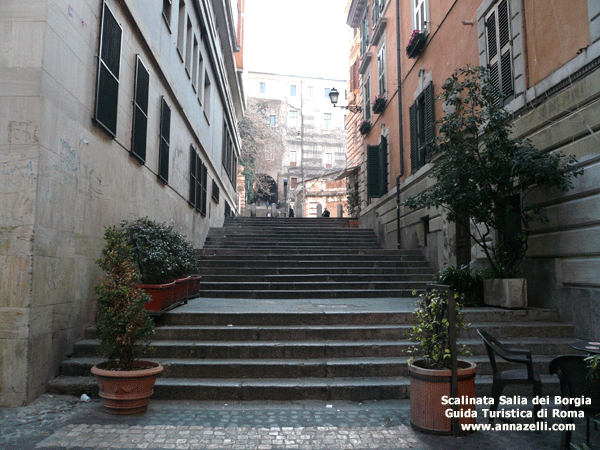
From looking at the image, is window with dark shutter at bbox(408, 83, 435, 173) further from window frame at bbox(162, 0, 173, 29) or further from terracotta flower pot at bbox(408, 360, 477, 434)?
terracotta flower pot at bbox(408, 360, 477, 434)

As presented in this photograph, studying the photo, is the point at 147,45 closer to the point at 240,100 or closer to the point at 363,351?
the point at 363,351

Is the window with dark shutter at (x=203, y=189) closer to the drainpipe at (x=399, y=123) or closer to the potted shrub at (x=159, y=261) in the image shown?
the drainpipe at (x=399, y=123)

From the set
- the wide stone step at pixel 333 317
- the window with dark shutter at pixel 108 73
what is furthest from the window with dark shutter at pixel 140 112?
the wide stone step at pixel 333 317

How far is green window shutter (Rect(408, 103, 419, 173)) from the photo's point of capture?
13.8m

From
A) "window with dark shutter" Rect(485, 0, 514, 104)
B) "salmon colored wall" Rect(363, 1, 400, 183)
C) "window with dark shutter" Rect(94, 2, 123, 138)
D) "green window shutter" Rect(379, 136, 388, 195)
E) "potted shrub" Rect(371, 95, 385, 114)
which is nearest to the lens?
"window with dark shutter" Rect(94, 2, 123, 138)

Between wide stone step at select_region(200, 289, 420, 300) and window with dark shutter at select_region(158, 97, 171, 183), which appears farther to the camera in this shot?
wide stone step at select_region(200, 289, 420, 300)

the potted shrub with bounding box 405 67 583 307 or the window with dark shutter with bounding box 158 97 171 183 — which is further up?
the window with dark shutter with bounding box 158 97 171 183

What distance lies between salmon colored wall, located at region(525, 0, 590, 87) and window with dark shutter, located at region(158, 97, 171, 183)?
7.34 m

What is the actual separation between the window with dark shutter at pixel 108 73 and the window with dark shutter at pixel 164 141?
275cm

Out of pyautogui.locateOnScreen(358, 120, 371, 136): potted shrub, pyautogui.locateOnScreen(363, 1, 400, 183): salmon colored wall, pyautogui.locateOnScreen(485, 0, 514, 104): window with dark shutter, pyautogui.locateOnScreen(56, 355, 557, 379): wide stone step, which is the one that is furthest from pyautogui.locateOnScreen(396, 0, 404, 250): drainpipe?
pyautogui.locateOnScreen(56, 355, 557, 379): wide stone step

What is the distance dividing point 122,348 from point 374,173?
1415cm

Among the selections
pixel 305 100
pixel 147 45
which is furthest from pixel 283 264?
pixel 305 100

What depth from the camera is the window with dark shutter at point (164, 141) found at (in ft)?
33.6

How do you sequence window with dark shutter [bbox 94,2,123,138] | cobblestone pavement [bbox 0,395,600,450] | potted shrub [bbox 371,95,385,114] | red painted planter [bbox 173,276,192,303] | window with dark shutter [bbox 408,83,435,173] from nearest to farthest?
cobblestone pavement [bbox 0,395,600,450]
window with dark shutter [bbox 94,2,123,138]
red painted planter [bbox 173,276,192,303]
window with dark shutter [bbox 408,83,435,173]
potted shrub [bbox 371,95,385,114]
